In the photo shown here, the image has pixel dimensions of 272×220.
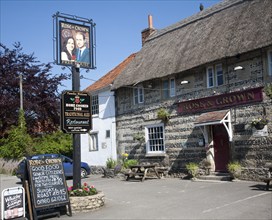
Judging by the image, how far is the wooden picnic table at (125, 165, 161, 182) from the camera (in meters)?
15.5

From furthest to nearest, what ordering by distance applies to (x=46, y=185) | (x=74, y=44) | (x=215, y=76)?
(x=215, y=76), (x=74, y=44), (x=46, y=185)

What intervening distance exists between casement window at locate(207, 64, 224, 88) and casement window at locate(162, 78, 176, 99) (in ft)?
7.03

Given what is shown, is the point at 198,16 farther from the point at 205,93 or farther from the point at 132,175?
the point at 132,175

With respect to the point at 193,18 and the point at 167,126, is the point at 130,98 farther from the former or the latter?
the point at 193,18

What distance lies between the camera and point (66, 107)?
9.98m

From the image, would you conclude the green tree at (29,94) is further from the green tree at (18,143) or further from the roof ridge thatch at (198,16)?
the roof ridge thatch at (198,16)

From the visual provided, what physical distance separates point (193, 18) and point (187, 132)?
6628mm

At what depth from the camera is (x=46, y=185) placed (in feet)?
29.7

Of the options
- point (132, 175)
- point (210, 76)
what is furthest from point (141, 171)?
point (210, 76)

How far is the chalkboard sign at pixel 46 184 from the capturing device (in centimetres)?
881

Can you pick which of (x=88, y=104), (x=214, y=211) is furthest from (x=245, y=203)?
(x=88, y=104)

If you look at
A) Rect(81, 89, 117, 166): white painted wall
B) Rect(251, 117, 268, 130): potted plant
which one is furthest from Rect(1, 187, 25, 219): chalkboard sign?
Rect(81, 89, 117, 166): white painted wall

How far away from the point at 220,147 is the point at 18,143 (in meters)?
14.8

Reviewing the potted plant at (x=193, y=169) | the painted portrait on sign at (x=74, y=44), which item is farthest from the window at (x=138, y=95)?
the painted portrait on sign at (x=74, y=44)
